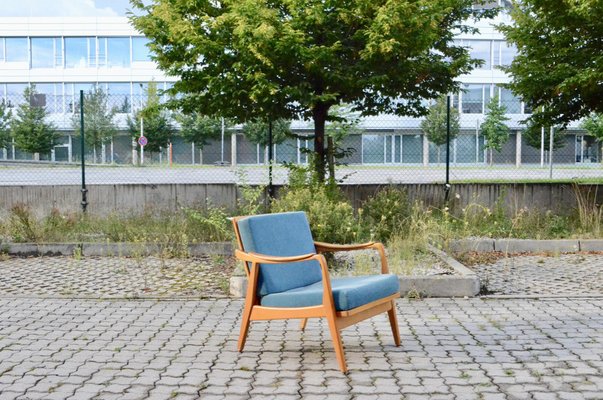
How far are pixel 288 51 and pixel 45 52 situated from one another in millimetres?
45188

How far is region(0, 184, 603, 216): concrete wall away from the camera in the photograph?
44.1 feet

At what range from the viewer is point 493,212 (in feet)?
44.4

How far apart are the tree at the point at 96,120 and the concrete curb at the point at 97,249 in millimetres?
3696

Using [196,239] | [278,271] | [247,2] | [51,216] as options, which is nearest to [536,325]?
[278,271]

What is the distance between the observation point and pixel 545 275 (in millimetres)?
9320

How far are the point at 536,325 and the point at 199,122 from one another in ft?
43.6

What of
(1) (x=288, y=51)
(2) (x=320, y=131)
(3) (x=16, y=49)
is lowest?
(2) (x=320, y=131)

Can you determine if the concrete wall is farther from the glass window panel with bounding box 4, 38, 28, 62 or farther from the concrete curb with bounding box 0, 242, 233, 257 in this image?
the glass window panel with bounding box 4, 38, 28, 62

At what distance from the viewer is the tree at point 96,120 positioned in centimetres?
1496

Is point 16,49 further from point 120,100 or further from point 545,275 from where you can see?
point 545,275

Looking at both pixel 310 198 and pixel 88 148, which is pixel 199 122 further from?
pixel 310 198

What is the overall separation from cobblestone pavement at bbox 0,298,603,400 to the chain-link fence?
17.6 feet

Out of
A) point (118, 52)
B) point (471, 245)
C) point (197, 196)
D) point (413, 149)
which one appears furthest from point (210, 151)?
point (118, 52)

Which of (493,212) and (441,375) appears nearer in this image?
(441,375)
